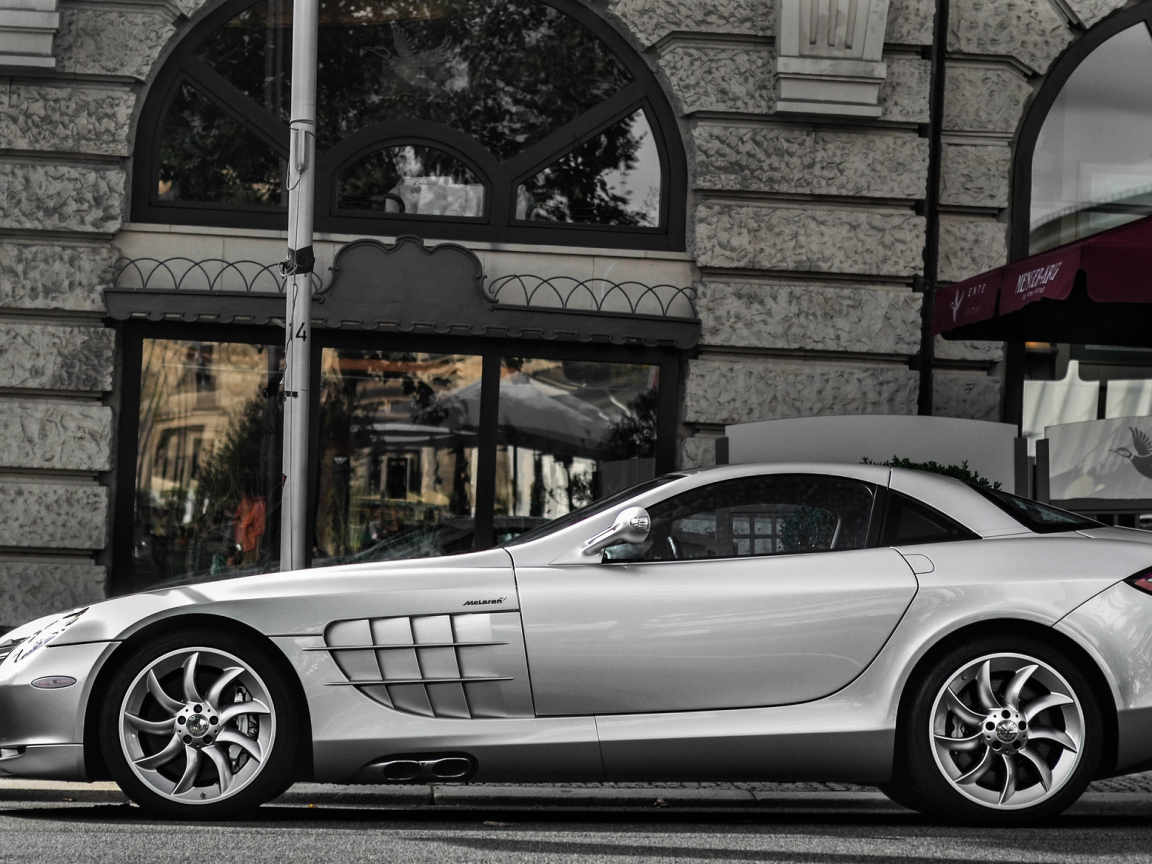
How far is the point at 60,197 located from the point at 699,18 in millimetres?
4688

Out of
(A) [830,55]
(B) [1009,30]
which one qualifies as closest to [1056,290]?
(A) [830,55]

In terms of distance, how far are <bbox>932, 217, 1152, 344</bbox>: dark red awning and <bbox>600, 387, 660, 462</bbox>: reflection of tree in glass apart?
211 centimetres

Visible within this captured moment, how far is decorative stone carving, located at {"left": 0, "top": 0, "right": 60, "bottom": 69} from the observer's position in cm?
937

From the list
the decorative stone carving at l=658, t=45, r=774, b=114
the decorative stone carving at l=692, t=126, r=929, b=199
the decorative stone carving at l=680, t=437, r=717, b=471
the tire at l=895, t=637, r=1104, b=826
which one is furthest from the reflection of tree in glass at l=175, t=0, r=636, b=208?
the tire at l=895, t=637, r=1104, b=826

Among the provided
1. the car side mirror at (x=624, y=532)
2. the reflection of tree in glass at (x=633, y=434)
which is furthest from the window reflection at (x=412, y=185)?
the car side mirror at (x=624, y=532)

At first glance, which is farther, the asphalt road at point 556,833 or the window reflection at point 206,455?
the window reflection at point 206,455

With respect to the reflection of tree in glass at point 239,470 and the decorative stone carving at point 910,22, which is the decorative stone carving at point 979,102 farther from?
the reflection of tree in glass at point 239,470

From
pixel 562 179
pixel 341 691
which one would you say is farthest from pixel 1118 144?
pixel 341 691

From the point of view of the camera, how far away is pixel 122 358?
968cm

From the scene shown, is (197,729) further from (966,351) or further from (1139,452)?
(1139,452)

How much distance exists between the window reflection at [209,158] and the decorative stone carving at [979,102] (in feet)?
16.1

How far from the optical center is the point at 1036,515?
218 inches

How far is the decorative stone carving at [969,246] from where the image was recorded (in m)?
10.0

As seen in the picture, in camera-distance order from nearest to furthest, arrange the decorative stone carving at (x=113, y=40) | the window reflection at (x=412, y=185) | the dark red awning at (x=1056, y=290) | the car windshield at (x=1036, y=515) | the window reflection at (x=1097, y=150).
A: the car windshield at (x=1036, y=515)
the dark red awning at (x=1056, y=290)
the decorative stone carving at (x=113, y=40)
the window reflection at (x=412, y=185)
the window reflection at (x=1097, y=150)
